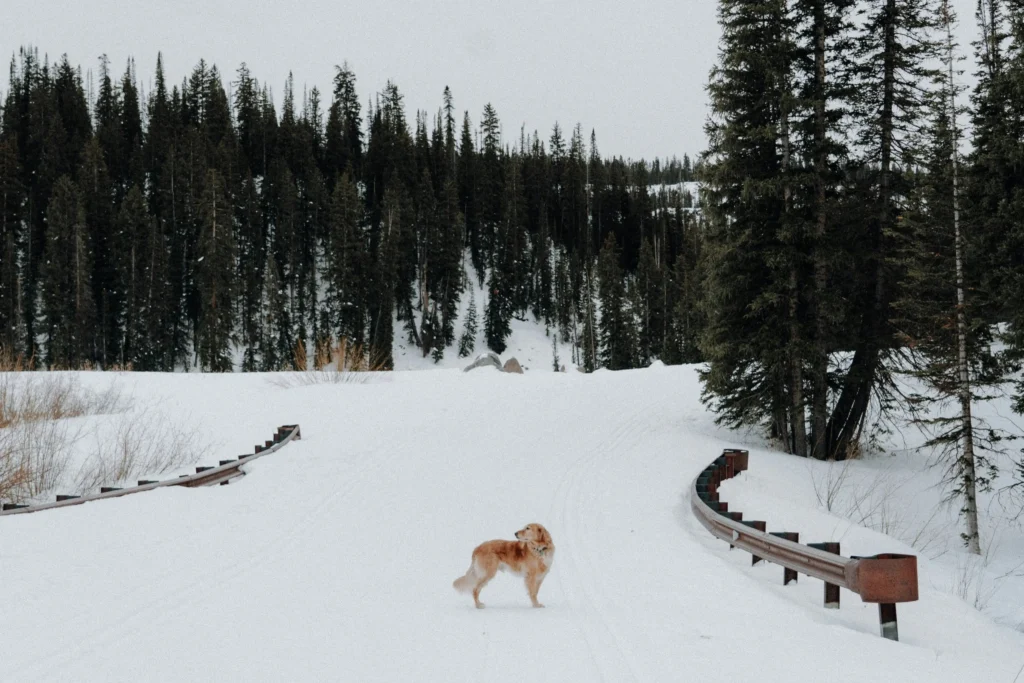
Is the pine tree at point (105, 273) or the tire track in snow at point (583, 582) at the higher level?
the pine tree at point (105, 273)

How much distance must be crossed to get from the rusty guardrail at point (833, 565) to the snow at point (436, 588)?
0.23m

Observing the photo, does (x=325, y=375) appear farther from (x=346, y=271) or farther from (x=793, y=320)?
(x=346, y=271)

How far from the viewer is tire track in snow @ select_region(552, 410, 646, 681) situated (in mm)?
4211

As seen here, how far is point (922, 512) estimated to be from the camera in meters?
14.9

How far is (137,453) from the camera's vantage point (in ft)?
38.4

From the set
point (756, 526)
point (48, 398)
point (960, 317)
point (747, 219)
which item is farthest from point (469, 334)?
point (756, 526)

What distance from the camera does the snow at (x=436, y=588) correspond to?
13.7ft

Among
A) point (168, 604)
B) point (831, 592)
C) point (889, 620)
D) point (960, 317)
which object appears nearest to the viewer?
point (889, 620)

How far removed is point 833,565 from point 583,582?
208 cm

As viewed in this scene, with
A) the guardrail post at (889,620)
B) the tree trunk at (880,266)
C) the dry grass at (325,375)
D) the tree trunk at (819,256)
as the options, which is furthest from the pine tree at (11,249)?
the guardrail post at (889,620)

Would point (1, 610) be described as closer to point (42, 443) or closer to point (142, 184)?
point (42, 443)

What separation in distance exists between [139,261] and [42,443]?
47.4m

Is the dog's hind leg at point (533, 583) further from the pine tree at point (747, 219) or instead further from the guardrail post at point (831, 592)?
the pine tree at point (747, 219)

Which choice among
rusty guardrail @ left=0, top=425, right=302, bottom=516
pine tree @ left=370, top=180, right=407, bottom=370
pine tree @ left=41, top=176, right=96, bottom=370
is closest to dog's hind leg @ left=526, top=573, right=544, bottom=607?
rusty guardrail @ left=0, top=425, right=302, bottom=516
